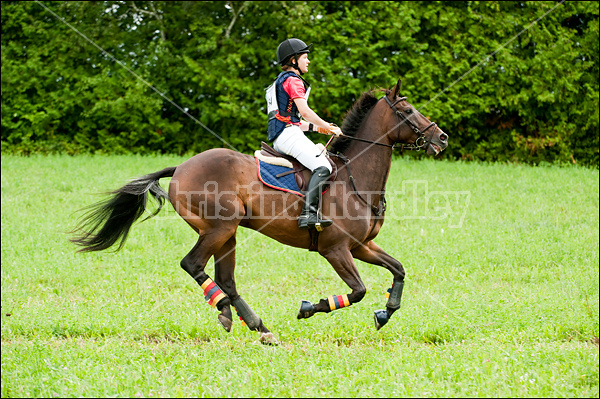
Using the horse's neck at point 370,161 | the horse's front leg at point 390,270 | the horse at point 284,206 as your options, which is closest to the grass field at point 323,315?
the horse's front leg at point 390,270

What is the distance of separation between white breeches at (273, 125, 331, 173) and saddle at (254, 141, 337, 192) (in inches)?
3.9

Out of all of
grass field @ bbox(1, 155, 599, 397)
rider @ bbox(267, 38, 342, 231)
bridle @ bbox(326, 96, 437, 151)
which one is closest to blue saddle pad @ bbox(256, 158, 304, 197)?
rider @ bbox(267, 38, 342, 231)

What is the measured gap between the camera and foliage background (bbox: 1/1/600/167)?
18.6 m

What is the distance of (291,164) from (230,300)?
148 centimetres

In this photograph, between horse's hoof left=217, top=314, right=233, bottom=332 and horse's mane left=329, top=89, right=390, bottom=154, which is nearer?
horse's hoof left=217, top=314, right=233, bottom=332

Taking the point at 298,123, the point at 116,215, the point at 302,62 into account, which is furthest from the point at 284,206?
the point at 116,215

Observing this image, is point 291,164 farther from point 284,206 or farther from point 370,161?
point 370,161

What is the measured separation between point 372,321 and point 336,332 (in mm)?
636

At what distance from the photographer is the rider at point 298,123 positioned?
5809 millimetres

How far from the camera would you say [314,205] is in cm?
588

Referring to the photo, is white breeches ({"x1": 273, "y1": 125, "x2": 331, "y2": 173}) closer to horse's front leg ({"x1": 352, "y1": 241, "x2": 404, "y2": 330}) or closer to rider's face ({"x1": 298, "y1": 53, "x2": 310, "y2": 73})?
rider's face ({"x1": 298, "y1": 53, "x2": 310, "y2": 73})

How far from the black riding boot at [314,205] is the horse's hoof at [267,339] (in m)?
1.13

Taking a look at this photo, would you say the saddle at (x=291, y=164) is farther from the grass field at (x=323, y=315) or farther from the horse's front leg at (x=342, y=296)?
the grass field at (x=323, y=315)

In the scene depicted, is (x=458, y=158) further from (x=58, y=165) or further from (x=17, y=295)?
(x=17, y=295)
